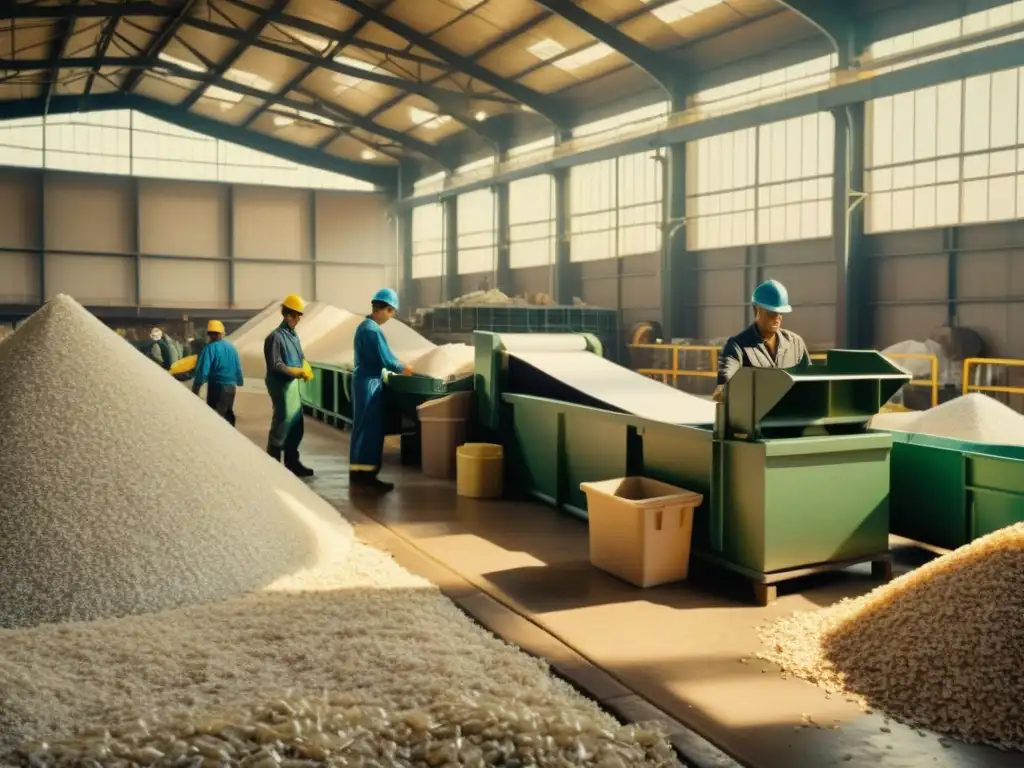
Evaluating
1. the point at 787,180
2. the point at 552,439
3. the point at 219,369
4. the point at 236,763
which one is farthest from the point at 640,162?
the point at 236,763

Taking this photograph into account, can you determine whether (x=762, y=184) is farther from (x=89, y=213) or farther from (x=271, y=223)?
(x=89, y=213)

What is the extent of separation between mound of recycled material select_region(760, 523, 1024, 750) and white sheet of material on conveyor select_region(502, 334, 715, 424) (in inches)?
71.0

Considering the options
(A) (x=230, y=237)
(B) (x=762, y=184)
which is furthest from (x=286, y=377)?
(A) (x=230, y=237)

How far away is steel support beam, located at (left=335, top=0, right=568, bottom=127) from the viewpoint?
18.5 metres

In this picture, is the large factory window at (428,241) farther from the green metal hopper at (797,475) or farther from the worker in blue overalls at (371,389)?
the green metal hopper at (797,475)

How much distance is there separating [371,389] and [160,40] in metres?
17.2

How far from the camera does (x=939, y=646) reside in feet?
11.1

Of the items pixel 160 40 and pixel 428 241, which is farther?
pixel 428 241

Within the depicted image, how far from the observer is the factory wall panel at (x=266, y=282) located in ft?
86.6

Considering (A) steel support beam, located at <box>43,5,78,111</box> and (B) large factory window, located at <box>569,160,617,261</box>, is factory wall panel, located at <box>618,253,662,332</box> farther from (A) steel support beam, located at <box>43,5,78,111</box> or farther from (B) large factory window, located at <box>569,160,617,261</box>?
(A) steel support beam, located at <box>43,5,78,111</box>

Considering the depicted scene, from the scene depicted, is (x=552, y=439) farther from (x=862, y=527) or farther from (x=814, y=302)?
(x=814, y=302)

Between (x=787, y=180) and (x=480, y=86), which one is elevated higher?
(x=480, y=86)

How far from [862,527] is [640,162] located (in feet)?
48.5

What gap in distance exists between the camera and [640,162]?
18.7m
